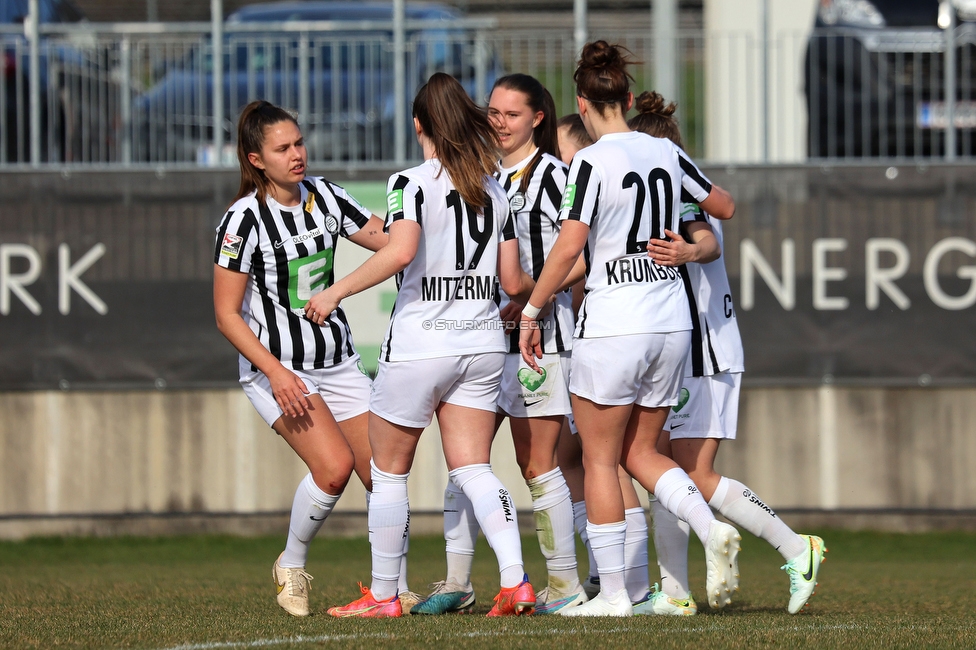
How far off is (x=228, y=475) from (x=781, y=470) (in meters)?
4.10

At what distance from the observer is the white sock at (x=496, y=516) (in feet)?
15.4

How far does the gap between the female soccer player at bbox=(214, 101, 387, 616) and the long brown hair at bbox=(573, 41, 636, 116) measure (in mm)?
1189

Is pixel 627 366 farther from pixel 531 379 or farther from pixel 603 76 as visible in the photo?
pixel 603 76

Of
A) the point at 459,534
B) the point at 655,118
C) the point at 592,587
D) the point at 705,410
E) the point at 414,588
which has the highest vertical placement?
the point at 655,118

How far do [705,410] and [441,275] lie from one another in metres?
1.35

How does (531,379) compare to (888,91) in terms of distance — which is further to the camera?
(888,91)

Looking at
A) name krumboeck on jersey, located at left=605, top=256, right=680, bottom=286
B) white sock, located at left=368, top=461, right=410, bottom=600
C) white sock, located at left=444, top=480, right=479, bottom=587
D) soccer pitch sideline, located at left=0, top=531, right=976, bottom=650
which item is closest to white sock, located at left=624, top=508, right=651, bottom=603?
soccer pitch sideline, located at left=0, top=531, right=976, bottom=650

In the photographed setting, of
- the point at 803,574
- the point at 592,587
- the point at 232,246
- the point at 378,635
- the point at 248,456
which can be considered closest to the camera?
the point at 378,635

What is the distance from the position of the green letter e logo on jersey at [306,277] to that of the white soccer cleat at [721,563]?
1.88m

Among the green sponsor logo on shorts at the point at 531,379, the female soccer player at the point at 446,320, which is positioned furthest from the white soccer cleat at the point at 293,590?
the green sponsor logo on shorts at the point at 531,379

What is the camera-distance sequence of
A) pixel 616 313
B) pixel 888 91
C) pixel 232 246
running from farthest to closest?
pixel 888 91
pixel 232 246
pixel 616 313

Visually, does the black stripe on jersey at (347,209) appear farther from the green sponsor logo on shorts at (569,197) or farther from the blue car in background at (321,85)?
the blue car in background at (321,85)

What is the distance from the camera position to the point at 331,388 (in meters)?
5.18

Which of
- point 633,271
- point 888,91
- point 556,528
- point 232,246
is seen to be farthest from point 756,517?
point 888,91
